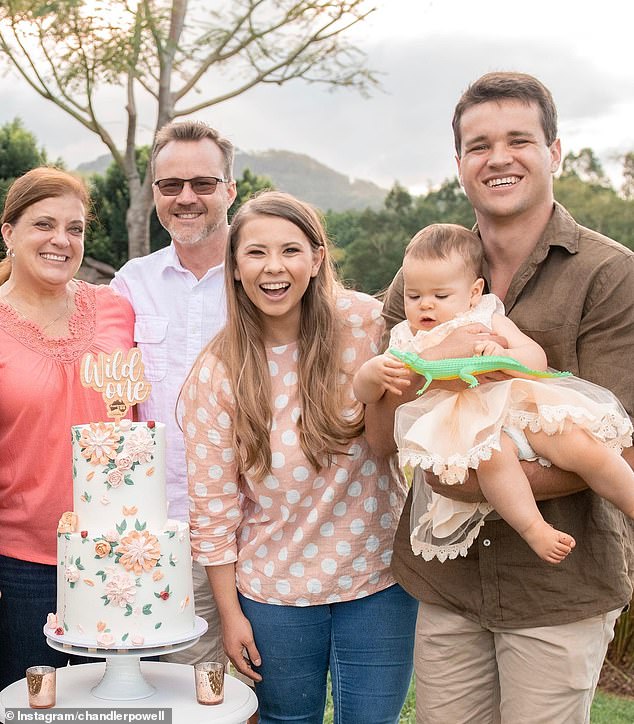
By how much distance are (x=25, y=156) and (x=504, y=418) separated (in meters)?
12.4

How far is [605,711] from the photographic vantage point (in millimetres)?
5770

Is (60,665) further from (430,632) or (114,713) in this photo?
(430,632)

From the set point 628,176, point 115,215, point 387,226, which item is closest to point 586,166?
point 628,176

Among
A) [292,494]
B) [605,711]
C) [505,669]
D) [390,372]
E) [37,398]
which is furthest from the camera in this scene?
[605,711]

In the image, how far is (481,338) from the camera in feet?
9.02

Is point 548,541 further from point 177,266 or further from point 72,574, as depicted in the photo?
point 177,266

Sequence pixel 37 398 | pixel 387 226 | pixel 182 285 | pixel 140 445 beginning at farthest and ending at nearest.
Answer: pixel 387 226
pixel 182 285
pixel 37 398
pixel 140 445

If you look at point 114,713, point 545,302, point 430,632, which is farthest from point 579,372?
point 114,713

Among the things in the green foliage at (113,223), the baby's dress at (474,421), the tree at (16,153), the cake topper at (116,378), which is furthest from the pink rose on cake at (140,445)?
the tree at (16,153)

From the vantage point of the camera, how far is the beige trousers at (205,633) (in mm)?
3857

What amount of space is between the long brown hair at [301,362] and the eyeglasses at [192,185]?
2.39 feet

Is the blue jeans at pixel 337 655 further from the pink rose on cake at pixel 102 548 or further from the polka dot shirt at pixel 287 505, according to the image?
the pink rose on cake at pixel 102 548

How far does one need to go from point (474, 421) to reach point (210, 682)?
1.18 metres

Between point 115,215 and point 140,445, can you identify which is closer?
point 140,445
